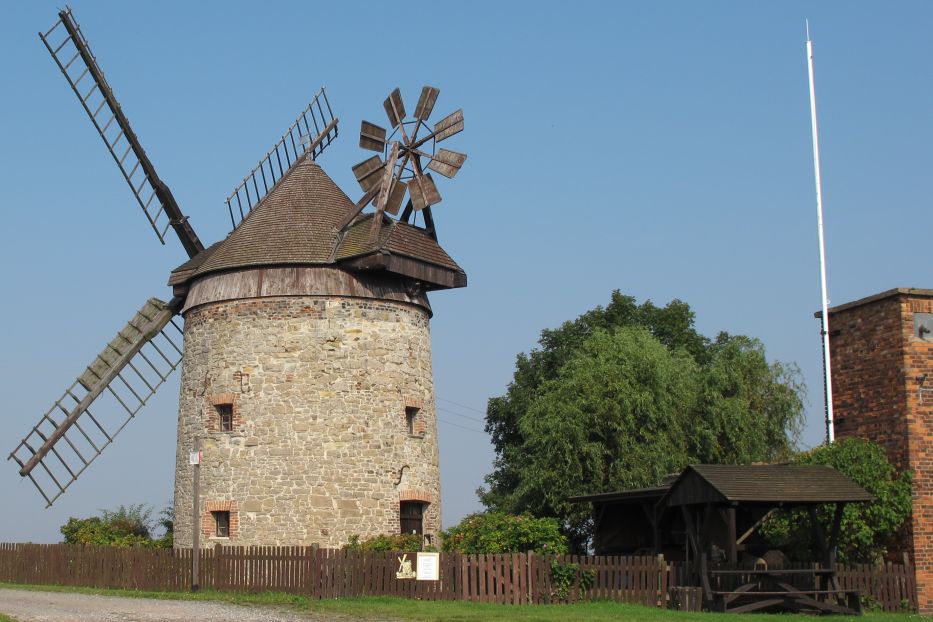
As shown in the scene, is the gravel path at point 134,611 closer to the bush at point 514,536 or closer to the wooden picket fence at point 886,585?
the bush at point 514,536

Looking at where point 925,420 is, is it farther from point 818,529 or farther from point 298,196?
point 298,196

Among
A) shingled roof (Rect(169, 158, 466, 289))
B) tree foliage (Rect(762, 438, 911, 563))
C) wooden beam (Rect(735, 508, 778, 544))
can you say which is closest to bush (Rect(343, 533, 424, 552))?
shingled roof (Rect(169, 158, 466, 289))

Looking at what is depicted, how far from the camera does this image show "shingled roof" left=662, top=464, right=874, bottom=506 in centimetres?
2059

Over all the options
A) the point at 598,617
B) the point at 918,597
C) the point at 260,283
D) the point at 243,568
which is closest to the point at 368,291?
the point at 260,283

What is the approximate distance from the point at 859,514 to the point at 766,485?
3.04m

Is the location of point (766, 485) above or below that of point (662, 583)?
above

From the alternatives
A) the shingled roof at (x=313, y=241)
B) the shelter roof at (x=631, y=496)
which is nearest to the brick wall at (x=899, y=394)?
the shelter roof at (x=631, y=496)

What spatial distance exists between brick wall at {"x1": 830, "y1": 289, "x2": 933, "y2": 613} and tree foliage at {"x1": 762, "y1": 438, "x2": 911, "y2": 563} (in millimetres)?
261

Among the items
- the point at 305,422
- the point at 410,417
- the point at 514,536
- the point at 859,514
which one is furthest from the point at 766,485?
the point at 305,422

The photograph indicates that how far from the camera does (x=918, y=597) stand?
21.9m

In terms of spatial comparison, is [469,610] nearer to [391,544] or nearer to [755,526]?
[391,544]

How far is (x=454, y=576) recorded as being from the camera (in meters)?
22.9

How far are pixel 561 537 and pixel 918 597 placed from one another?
6660 millimetres

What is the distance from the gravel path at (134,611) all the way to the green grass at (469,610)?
2.46 feet
